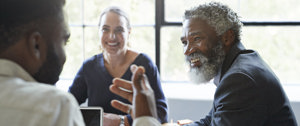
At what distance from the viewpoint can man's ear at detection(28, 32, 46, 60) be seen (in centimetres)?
61

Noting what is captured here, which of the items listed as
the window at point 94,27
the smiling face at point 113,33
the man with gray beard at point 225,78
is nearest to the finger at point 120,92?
the man with gray beard at point 225,78

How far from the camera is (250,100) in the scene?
111 centimetres

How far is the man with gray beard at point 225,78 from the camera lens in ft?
2.92

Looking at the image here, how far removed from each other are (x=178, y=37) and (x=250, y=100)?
187 cm

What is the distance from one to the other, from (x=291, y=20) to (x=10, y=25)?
2.75m

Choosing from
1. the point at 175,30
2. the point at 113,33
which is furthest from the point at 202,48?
the point at 175,30

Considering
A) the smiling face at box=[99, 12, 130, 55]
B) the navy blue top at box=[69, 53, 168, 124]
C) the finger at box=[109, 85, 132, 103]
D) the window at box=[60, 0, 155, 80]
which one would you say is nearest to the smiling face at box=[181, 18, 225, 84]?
the navy blue top at box=[69, 53, 168, 124]

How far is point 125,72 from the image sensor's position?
76.2 inches

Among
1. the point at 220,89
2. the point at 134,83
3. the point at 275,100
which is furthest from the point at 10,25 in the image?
the point at 275,100

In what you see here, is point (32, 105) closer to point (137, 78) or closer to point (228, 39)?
point (137, 78)

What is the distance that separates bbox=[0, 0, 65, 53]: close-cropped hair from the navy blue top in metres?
1.27

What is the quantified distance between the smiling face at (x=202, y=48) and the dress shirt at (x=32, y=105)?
1.03 metres

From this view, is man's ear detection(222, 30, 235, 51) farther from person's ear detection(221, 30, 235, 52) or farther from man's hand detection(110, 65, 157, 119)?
man's hand detection(110, 65, 157, 119)

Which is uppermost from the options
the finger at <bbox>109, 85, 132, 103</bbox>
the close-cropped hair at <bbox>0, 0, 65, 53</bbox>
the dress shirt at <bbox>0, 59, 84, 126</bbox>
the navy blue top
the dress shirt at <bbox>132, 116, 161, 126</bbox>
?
the close-cropped hair at <bbox>0, 0, 65, 53</bbox>
